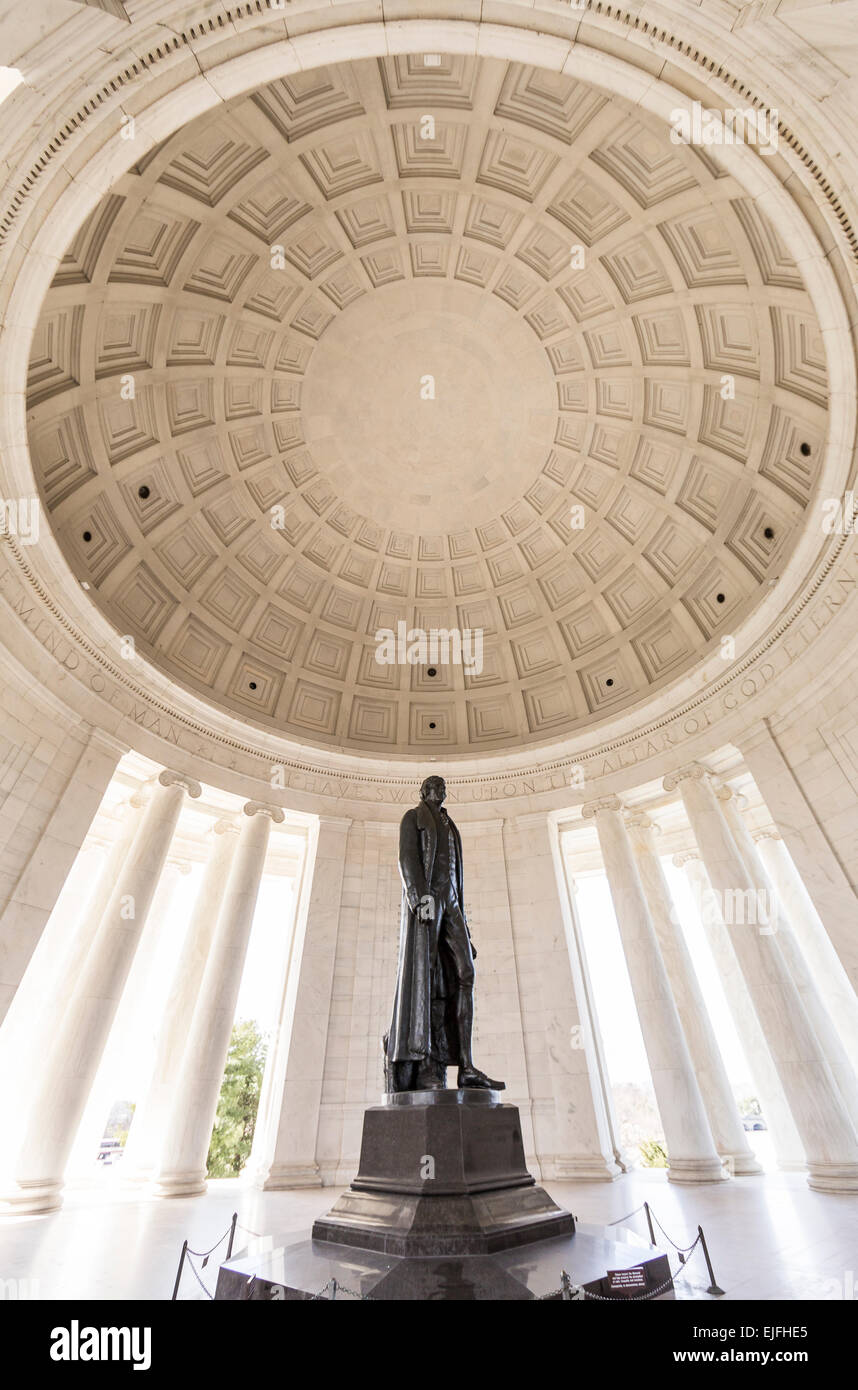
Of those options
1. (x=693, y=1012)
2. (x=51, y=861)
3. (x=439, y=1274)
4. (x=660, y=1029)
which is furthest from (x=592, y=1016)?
(x=439, y=1274)

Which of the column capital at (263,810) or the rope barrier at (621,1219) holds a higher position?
the column capital at (263,810)

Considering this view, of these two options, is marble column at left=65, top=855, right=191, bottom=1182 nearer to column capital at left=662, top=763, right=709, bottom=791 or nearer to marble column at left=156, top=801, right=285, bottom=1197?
marble column at left=156, top=801, right=285, bottom=1197

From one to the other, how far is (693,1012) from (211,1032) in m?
13.1

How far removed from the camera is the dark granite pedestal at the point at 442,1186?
5539 mm

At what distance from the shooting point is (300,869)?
70.4ft

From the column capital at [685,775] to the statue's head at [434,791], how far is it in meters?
11.5

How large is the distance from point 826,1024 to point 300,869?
15.5m

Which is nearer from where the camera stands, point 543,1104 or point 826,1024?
point 826,1024

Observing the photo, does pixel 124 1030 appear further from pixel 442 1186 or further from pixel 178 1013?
pixel 442 1186

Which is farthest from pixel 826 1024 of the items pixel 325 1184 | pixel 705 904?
pixel 325 1184

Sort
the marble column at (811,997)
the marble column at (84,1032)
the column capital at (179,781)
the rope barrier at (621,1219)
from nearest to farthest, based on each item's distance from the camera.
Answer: the rope barrier at (621,1219), the marble column at (84,1032), the marble column at (811,997), the column capital at (179,781)

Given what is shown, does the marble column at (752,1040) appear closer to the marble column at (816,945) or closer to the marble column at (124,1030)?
the marble column at (816,945)

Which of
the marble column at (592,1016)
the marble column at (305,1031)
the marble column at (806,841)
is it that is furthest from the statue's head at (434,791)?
the marble column at (592,1016)

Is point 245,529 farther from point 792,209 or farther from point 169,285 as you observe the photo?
point 792,209
